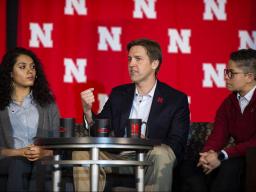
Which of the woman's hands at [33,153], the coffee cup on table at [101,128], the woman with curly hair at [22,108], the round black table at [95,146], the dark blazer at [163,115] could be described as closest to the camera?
the round black table at [95,146]

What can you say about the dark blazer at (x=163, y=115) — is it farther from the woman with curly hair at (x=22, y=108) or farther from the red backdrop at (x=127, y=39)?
the red backdrop at (x=127, y=39)

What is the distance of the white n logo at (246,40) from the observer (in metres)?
5.27

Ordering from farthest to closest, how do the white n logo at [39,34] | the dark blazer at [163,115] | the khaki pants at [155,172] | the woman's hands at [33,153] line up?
1. the white n logo at [39,34]
2. the dark blazer at [163,115]
3. the woman's hands at [33,153]
4. the khaki pants at [155,172]

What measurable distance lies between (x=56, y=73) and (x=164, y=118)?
1383 mm

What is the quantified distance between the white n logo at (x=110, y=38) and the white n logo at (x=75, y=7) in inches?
8.3

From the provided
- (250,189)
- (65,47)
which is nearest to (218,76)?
(65,47)

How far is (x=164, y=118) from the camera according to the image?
4172 millimetres

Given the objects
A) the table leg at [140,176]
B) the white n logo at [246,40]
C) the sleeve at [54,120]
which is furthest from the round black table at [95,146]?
the white n logo at [246,40]

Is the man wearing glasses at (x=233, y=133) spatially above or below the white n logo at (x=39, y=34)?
below

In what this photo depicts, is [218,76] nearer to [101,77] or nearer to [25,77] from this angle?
[101,77]

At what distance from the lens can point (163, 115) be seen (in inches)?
165

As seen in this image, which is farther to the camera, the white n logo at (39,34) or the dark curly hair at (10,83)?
the white n logo at (39,34)

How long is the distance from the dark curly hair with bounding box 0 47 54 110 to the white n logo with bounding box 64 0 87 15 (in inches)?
30.4

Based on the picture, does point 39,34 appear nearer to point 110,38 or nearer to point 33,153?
point 110,38
